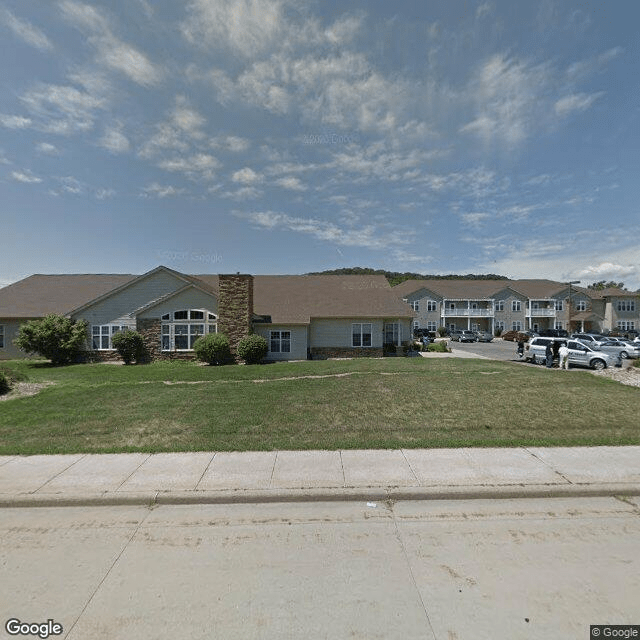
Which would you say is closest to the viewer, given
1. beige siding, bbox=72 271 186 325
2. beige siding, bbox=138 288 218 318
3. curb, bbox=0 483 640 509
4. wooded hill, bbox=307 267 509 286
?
curb, bbox=0 483 640 509

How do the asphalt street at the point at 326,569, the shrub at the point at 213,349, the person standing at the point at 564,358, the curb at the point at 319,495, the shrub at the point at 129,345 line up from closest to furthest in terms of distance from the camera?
the asphalt street at the point at 326,569 → the curb at the point at 319,495 → the person standing at the point at 564,358 → the shrub at the point at 213,349 → the shrub at the point at 129,345

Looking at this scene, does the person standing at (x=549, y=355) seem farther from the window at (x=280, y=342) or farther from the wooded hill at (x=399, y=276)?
the wooded hill at (x=399, y=276)

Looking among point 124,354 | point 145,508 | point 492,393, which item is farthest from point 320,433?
point 124,354

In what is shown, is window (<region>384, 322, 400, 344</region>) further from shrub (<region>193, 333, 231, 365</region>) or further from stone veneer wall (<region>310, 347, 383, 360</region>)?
shrub (<region>193, 333, 231, 365</region>)

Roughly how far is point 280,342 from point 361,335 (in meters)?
5.30

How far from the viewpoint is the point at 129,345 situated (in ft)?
64.3

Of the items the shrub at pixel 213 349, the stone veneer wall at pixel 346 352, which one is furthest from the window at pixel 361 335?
the shrub at pixel 213 349

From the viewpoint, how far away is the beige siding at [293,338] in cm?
2092

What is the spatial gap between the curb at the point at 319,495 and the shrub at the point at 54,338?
1811 centimetres

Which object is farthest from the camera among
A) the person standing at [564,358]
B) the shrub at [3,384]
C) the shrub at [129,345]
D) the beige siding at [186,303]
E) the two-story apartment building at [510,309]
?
the two-story apartment building at [510,309]

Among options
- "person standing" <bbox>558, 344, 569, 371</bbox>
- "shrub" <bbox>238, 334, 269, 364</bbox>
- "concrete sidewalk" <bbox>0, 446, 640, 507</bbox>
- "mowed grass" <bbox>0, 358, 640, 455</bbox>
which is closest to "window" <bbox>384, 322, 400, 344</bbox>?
"shrub" <bbox>238, 334, 269, 364</bbox>

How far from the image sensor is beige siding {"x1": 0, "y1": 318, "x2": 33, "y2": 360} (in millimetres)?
21938

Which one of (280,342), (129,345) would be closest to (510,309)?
(280,342)

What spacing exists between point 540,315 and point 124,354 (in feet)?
179
